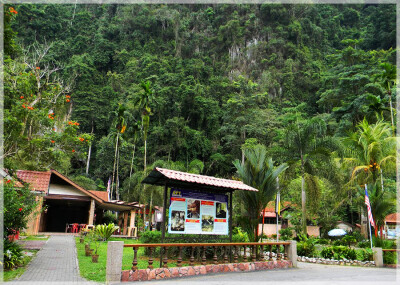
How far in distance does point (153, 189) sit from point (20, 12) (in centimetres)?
4367

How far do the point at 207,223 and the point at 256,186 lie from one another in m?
3.14

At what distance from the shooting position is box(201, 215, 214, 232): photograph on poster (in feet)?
29.6

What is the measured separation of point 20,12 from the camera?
161 ft

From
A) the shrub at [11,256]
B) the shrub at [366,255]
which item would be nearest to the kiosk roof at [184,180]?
the shrub at [11,256]

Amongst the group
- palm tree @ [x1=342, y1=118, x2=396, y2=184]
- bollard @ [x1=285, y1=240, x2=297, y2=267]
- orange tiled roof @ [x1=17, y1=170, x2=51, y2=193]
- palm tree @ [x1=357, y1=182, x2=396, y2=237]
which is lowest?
bollard @ [x1=285, y1=240, x2=297, y2=267]

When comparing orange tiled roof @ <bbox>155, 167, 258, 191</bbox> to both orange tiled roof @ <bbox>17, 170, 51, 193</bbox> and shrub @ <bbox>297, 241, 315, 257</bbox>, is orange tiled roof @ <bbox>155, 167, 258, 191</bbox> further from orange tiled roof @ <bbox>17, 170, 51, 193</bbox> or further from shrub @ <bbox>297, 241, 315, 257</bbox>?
orange tiled roof @ <bbox>17, 170, 51, 193</bbox>

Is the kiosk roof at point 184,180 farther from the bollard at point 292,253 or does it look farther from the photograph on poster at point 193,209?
the bollard at point 292,253

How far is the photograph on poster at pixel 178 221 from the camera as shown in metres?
8.36

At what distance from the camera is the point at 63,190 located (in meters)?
20.7

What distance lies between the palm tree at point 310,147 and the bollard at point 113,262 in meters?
11.7

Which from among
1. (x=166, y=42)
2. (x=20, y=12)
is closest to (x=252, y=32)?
(x=166, y=42)

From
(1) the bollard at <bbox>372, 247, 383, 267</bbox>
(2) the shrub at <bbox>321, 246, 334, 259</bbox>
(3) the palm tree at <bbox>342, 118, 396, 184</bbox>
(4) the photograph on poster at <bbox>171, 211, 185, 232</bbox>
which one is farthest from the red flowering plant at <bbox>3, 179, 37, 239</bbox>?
(3) the palm tree at <bbox>342, 118, 396, 184</bbox>

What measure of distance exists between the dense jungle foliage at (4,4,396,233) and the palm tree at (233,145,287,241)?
621 centimetres

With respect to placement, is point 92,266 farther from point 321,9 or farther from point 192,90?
point 321,9
